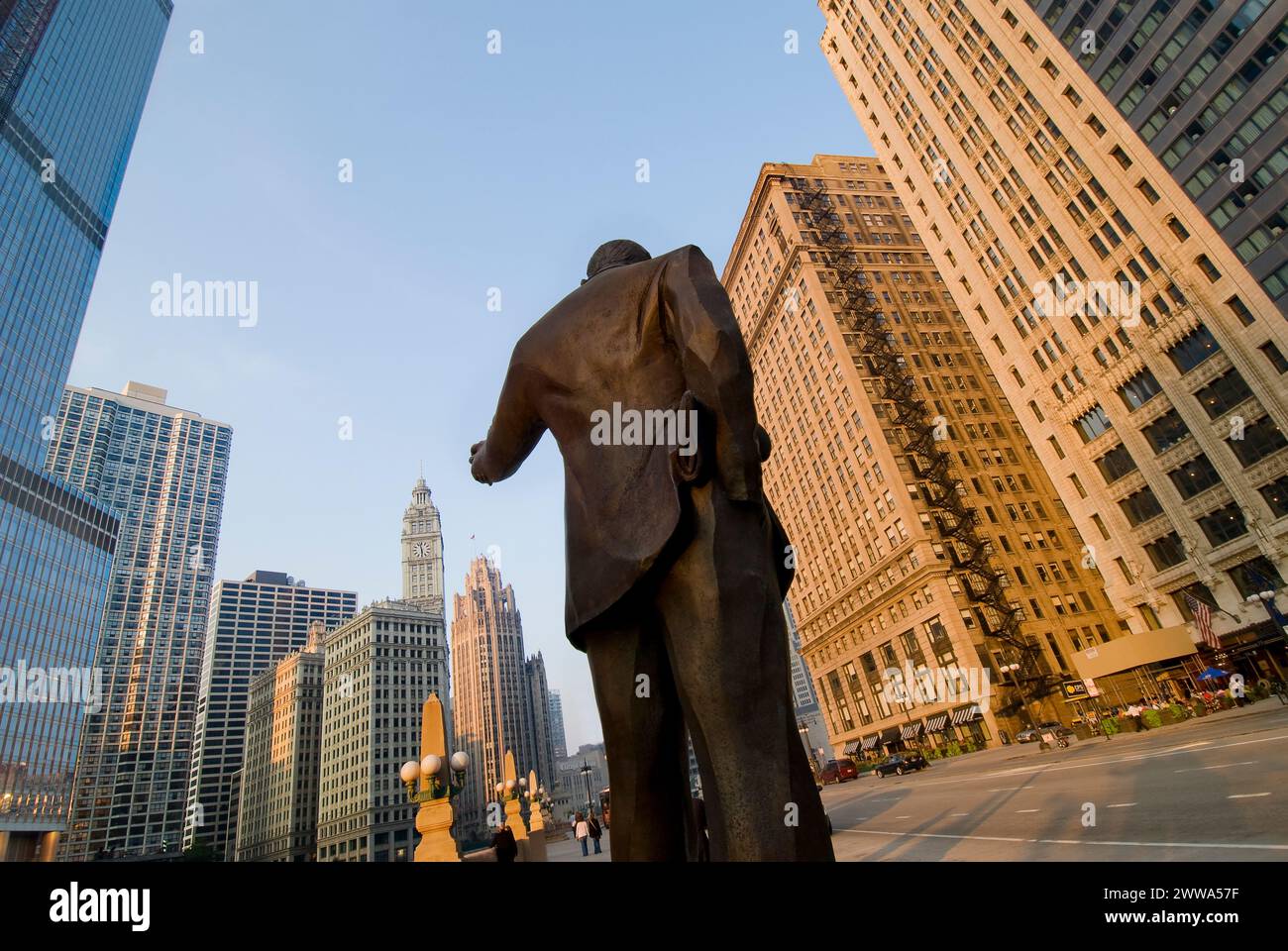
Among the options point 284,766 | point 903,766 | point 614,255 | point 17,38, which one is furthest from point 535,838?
point 284,766

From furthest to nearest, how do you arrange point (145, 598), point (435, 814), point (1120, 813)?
point (145, 598)
point (435, 814)
point (1120, 813)

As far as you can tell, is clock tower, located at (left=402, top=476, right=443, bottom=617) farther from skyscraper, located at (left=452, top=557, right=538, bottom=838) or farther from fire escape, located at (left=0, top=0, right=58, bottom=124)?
fire escape, located at (left=0, top=0, right=58, bottom=124)

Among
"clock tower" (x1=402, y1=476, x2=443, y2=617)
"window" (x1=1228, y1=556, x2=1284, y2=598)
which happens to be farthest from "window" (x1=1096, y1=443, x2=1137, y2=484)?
"clock tower" (x1=402, y1=476, x2=443, y2=617)

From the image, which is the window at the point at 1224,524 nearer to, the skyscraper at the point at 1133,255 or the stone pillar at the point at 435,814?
the skyscraper at the point at 1133,255

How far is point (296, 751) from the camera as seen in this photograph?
117812 millimetres

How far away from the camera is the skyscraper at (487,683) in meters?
156

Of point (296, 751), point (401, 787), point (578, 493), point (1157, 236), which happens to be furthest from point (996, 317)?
point (296, 751)

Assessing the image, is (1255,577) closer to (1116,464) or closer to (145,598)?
(1116,464)

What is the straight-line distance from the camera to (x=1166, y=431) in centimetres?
4106

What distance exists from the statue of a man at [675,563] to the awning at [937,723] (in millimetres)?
59657

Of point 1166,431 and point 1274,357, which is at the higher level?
point 1274,357

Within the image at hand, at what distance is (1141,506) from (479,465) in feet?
171

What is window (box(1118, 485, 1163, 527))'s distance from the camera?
4234cm

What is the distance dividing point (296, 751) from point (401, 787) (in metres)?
27.7
